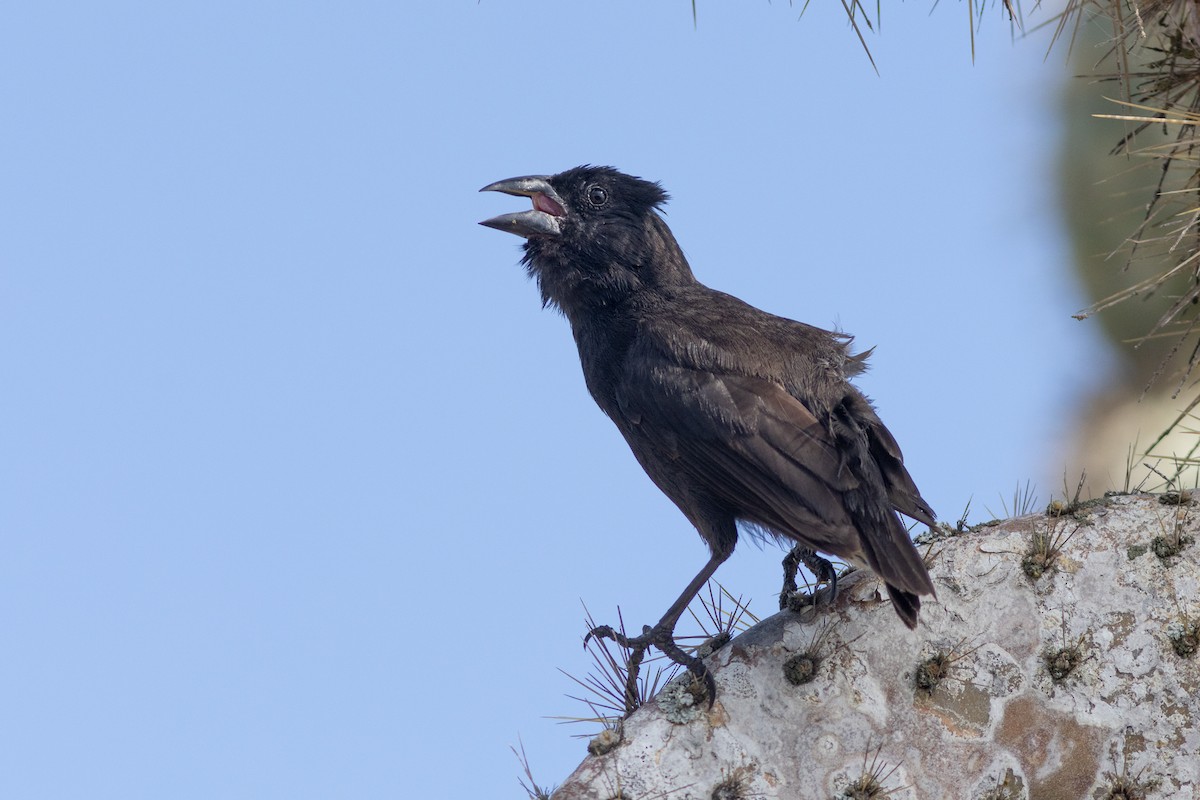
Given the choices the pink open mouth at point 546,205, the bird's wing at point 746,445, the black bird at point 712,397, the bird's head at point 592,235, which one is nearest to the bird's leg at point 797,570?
the black bird at point 712,397

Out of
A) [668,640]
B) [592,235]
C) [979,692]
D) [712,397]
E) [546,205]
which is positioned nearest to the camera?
[979,692]

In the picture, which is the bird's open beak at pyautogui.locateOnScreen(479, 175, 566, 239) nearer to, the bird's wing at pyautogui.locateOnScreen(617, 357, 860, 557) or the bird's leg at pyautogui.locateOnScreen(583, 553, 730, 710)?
the bird's wing at pyautogui.locateOnScreen(617, 357, 860, 557)

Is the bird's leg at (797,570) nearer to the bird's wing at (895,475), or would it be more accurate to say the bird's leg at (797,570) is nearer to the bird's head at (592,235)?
the bird's wing at (895,475)

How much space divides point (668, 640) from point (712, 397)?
881 mm

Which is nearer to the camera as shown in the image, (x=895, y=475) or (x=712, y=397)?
(x=895, y=475)

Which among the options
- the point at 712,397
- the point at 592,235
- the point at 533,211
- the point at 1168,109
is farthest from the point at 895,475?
the point at 533,211

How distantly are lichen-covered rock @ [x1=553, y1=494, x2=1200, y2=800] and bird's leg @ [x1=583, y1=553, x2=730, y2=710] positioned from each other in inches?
2.4

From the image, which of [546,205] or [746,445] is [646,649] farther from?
[546,205]

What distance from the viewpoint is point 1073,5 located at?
16.0ft

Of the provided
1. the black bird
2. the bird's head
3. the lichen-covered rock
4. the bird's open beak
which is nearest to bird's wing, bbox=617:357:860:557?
the black bird

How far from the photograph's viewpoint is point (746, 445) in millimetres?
4742

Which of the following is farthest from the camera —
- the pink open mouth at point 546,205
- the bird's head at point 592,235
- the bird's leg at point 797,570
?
the pink open mouth at point 546,205

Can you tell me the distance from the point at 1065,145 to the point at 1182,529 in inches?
141

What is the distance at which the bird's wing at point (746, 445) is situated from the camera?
451 centimetres
